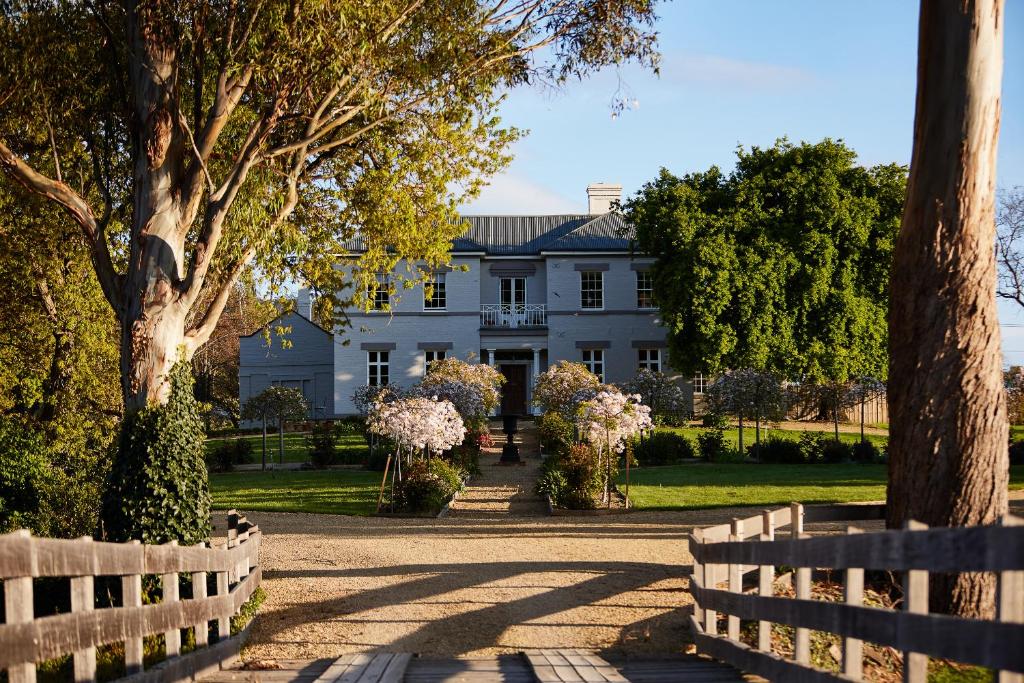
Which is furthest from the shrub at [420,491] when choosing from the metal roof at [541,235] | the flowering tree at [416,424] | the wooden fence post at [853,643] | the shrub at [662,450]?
the metal roof at [541,235]

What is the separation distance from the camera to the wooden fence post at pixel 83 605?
190 inches

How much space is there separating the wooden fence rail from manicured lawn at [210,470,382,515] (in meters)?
11.8

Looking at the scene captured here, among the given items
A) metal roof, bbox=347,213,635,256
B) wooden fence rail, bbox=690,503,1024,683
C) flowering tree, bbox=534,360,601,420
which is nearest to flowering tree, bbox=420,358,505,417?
flowering tree, bbox=534,360,601,420

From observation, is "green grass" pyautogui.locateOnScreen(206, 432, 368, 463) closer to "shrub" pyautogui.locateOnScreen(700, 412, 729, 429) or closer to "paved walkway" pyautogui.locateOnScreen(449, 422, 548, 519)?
"paved walkway" pyautogui.locateOnScreen(449, 422, 548, 519)

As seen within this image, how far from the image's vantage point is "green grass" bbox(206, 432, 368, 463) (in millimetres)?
29853

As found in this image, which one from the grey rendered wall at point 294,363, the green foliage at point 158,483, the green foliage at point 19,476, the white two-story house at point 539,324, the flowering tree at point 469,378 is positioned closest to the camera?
the green foliage at point 158,483

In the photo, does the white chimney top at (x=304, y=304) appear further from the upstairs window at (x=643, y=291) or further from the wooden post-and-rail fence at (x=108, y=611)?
the wooden post-and-rail fence at (x=108, y=611)

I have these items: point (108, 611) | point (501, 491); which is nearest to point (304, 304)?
point (501, 491)

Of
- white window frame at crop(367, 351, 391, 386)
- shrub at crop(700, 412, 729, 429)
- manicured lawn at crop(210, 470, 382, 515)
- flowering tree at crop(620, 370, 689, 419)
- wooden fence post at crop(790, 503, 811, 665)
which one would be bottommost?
manicured lawn at crop(210, 470, 382, 515)

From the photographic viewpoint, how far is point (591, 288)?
43.4 metres

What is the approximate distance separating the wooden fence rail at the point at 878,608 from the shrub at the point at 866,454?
2197cm

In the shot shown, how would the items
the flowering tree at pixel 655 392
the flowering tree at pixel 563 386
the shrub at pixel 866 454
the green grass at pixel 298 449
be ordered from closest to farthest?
the shrub at pixel 866 454 → the flowering tree at pixel 563 386 → the green grass at pixel 298 449 → the flowering tree at pixel 655 392

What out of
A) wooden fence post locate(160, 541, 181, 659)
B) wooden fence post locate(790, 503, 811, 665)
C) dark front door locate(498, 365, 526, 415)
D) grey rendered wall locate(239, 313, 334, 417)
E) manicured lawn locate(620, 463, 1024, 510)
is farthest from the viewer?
grey rendered wall locate(239, 313, 334, 417)

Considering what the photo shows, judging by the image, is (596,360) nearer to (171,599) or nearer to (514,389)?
(514,389)
